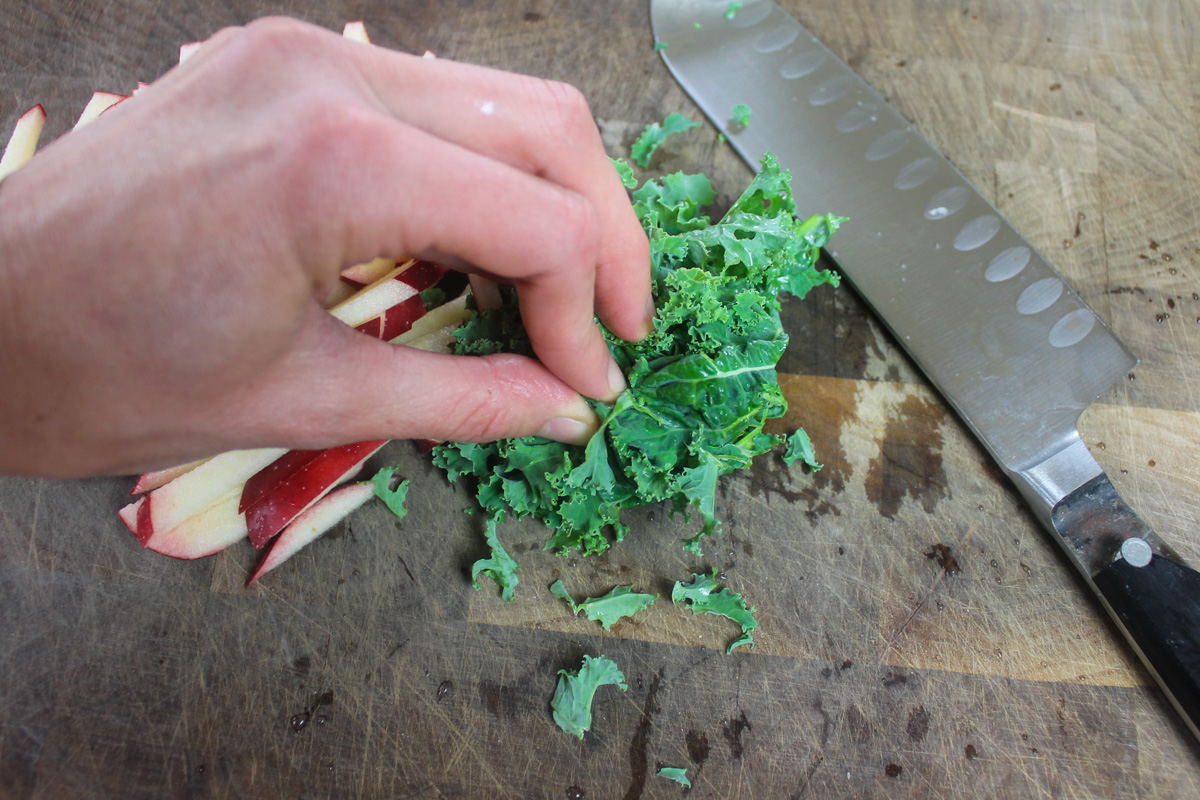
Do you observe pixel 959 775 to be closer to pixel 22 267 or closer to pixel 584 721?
A: pixel 584 721

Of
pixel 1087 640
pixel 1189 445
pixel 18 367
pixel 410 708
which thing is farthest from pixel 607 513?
pixel 1189 445

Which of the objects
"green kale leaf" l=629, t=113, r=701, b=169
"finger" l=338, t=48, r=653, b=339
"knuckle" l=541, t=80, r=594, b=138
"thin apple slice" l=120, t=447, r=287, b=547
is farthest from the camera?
"green kale leaf" l=629, t=113, r=701, b=169

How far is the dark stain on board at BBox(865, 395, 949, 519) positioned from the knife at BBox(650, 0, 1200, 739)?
0.41 ft

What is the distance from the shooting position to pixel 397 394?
1916mm

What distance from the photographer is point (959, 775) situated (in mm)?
2557

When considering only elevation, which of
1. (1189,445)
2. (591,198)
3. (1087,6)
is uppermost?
(1087,6)

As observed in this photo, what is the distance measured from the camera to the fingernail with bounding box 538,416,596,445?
7.65 feet

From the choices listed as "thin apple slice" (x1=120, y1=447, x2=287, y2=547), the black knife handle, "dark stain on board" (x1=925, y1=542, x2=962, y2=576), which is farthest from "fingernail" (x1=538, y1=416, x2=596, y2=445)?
the black knife handle

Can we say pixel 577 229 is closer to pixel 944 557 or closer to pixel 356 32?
pixel 356 32

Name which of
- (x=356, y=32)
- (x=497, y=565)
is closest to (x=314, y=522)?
(x=497, y=565)

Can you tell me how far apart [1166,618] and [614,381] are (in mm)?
2086

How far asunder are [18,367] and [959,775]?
313 cm

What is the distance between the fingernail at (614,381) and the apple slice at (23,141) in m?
2.51

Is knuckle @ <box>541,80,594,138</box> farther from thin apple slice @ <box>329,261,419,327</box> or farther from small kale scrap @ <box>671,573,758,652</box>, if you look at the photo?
small kale scrap @ <box>671,573,758,652</box>
